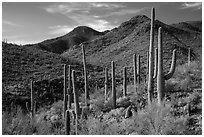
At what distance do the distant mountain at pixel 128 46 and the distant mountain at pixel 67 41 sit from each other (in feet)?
123

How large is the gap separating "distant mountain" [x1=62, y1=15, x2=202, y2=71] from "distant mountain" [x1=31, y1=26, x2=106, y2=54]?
37385 millimetres

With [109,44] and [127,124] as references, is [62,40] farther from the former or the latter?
[127,124]

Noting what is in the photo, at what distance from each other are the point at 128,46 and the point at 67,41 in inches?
2565

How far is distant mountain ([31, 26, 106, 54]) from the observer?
101637 millimetres

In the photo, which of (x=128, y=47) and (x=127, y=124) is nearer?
(x=127, y=124)

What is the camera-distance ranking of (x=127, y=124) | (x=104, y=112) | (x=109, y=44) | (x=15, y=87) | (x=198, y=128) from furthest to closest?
(x=109, y=44), (x=15, y=87), (x=104, y=112), (x=127, y=124), (x=198, y=128)

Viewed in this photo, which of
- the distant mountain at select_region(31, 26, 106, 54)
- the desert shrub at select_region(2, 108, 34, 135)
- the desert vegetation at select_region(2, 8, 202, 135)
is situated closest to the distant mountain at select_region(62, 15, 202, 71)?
the desert vegetation at select_region(2, 8, 202, 135)

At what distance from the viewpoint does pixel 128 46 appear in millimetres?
52125

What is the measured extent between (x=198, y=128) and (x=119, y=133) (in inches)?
92.6

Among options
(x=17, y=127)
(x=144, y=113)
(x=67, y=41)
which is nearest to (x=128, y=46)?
(x=17, y=127)

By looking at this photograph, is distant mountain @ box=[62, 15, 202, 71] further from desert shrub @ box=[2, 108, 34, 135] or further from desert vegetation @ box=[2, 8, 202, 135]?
desert shrub @ box=[2, 108, 34, 135]

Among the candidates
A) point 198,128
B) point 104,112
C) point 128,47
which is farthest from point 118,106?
point 128,47

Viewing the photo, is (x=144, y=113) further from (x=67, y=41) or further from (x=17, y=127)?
(x=67, y=41)

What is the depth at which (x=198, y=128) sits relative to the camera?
9484mm
